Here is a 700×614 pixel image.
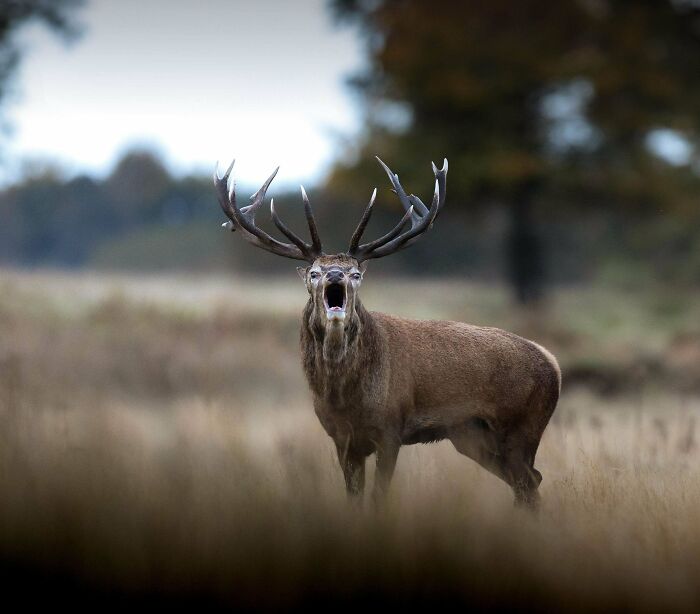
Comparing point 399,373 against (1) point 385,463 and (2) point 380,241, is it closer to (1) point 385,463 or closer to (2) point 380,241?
(1) point 385,463

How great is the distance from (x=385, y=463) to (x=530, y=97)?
13.9m

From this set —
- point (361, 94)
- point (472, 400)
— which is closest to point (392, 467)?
point (472, 400)

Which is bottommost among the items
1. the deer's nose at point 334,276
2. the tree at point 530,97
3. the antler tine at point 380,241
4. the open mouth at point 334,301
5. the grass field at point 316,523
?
the grass field at point 316,523

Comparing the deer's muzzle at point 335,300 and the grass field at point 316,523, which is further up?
the deer's muzzle at point 335,300

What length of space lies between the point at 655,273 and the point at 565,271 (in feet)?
8.16

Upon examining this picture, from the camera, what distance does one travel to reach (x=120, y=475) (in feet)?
14.6

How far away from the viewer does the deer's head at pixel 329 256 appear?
5.29 metres

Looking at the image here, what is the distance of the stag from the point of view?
17.9ft

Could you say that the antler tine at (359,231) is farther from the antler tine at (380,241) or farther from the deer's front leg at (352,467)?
the deer's front leg at (352,467)

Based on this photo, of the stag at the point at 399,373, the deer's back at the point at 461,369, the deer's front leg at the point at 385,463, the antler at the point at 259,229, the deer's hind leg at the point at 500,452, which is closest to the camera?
the deer's front leg at the point at 385,463

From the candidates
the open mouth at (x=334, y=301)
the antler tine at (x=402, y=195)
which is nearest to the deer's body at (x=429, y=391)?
the open mouth at (x=334, y=301)

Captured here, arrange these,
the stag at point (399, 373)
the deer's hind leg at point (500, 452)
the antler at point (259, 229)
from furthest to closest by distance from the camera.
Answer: the deer's hind leg at point (500, 452), the antler at point (259, 229), the stag at point (399, 373)

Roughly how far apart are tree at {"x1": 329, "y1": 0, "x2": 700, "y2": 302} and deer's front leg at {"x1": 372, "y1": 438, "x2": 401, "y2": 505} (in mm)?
12046

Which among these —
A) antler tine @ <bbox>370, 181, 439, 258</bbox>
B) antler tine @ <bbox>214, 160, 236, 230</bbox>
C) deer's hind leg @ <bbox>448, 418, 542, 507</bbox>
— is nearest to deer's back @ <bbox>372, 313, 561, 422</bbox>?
deer's hind leg @ <bbox>448, 418, 542, 507</bbox>
